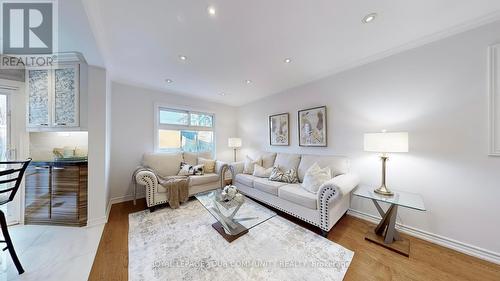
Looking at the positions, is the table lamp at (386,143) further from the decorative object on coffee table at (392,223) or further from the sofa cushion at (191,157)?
the sofa cushion at (191,157)

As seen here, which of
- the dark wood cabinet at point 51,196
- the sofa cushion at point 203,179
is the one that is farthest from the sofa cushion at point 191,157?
the dark wood cabinet at point 51,196

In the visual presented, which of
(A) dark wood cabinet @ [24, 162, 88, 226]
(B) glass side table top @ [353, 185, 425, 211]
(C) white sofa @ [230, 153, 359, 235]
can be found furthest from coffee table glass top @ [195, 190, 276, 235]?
(A) dark wood cabinet @ [24, 162, 88, 226]

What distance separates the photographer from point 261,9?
1480 mm

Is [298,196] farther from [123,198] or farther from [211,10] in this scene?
[123,198]

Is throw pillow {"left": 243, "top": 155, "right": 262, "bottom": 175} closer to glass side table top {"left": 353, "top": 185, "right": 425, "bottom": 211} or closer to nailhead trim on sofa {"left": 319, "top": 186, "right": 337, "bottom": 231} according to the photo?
nailhead trim on sofa {"left": 319, "top": 186, "right": 337, "bottom": 231}

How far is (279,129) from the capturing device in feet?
12.3

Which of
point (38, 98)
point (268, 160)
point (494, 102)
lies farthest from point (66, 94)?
point (494, 102)

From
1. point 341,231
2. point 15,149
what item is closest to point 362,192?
point 341,231

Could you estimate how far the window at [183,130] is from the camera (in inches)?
149

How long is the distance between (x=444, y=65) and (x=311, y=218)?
2.39 m

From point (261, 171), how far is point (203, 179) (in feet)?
3.86

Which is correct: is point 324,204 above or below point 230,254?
above

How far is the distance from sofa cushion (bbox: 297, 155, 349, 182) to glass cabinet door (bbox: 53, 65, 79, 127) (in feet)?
11.7

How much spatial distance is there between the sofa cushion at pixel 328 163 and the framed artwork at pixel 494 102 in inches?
52.5
